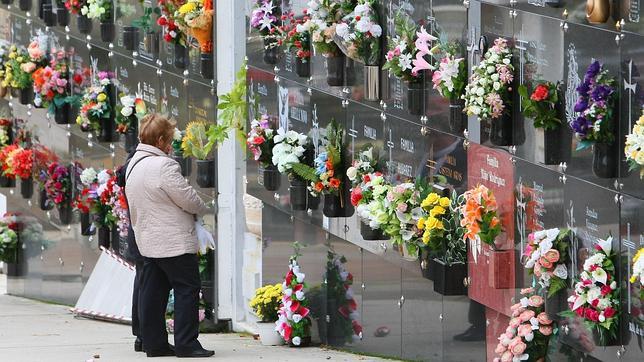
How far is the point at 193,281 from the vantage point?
9016 mm

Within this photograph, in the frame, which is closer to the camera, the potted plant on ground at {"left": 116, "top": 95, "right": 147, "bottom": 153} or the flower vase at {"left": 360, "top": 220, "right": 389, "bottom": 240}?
the flower vase at {"left": 360, "top": 220, "right": 389, "bottom": 240}

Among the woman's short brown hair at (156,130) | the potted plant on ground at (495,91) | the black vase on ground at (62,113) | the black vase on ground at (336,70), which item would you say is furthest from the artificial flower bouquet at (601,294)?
the black vase on ground at (62,113)

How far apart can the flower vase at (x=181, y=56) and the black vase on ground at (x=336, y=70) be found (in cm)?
253

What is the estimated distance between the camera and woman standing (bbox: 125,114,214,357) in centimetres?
887

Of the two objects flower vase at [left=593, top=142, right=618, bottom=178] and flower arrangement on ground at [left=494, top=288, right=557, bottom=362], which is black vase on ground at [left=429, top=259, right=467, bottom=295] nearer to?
flower arrangement on ground at [left=494, top=288, right=557, bottom=362]

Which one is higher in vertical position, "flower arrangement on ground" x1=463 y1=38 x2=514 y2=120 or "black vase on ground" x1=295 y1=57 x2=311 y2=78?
"flower arrangement on ground" x1=463 y1=38 x2=514 y2=120

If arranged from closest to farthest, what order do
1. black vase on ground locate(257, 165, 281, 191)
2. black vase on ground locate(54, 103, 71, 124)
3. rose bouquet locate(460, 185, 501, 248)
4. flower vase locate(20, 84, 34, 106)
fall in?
1. rose bouquet locate(460, 185, 501, 248)
2. black vase on ground locate(257, 165, 281, 191)
3. black vase on ground locate(54, 103, 71, 124)
4. flower vase locate(20, 84, 34, 106)

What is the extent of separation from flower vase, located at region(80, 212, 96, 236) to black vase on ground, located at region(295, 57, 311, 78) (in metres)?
4.30

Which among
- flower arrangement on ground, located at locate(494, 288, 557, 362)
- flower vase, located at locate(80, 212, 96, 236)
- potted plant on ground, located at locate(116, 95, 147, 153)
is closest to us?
flower arrangement on ground, located at locate(494, 288, 557, 362)

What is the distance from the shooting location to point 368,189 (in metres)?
8.53

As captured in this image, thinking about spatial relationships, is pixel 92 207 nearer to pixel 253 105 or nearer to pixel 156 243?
pixel 253 105

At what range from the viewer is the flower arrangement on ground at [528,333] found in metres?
7.06

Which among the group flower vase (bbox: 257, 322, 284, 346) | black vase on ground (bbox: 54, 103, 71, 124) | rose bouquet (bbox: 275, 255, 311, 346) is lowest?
flower vase (bbox: 257, 322, 284, 346)

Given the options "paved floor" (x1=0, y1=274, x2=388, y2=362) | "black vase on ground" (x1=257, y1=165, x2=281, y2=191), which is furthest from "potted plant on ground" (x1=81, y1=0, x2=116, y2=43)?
"black vase on ground" (x1=257, y1=165, x2=281, y2=191)
